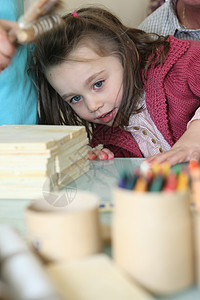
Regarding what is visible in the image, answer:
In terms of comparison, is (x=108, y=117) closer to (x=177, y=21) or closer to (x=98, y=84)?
(x=98, y=84)

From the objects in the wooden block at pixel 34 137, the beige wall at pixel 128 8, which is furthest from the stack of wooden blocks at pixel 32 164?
the beige wall at pixel 128 8

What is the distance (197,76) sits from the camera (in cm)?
124

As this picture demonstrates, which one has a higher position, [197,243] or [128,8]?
[197,243]

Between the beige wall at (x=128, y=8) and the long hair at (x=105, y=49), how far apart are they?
0.58m

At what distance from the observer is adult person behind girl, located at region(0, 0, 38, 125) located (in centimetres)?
115

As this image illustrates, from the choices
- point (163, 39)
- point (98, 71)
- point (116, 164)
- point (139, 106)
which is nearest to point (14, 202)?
point (116, 164)

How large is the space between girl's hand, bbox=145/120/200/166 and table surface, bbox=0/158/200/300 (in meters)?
0.06

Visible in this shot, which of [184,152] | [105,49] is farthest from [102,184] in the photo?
[105,49]

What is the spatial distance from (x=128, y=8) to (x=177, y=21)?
69 cm

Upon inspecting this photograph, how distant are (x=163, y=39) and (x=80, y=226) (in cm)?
111

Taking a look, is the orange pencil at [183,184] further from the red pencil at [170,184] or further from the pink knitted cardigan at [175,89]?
the pink knitted cardigan at [175,89]

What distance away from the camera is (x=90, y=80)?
4.17ft

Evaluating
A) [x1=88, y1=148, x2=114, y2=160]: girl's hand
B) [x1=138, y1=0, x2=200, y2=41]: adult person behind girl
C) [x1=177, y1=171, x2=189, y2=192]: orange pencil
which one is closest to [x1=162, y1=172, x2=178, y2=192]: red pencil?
[x1=177, y1=171, x2=189, y2=192]: orange pencil

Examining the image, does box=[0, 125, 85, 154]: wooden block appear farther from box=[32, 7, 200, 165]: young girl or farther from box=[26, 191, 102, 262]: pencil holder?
box=[32, 7, 200, 165]: young girl
